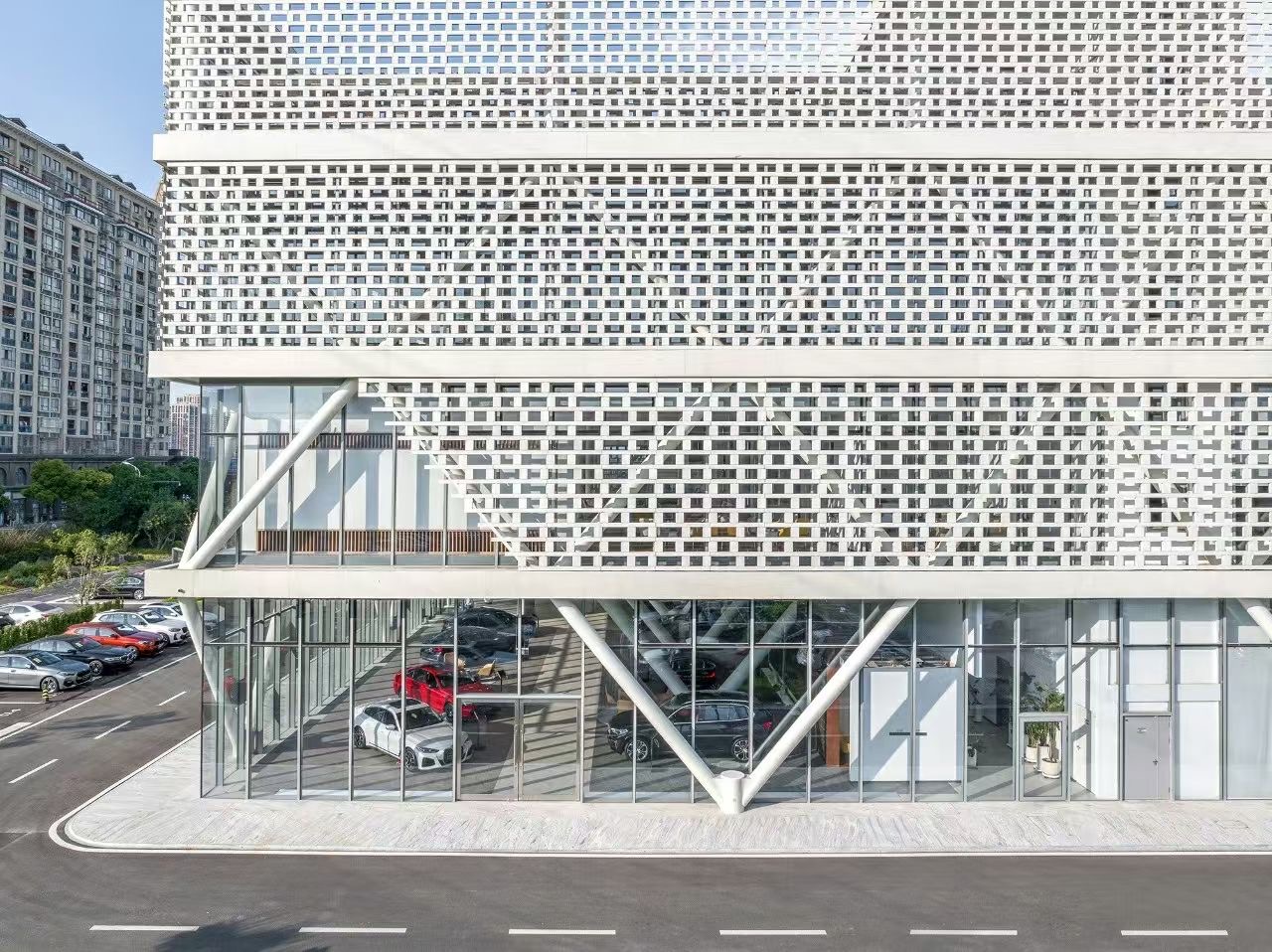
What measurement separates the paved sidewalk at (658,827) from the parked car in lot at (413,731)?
0.82 m

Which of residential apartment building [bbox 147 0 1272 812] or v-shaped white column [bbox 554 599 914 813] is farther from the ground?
residential apartment building [bbox 147 0 1272 812]

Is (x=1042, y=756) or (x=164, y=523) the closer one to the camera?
(x=1042, y=756)

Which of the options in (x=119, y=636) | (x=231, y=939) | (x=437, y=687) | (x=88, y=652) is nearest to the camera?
(x=231, y=939)

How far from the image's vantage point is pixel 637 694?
50.7 ft

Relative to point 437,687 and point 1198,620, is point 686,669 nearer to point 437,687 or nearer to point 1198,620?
point 437,687

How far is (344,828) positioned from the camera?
1473 centimetres

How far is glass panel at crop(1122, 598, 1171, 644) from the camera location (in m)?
16.1

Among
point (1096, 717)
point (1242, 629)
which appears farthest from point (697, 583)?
point (1242, 629)

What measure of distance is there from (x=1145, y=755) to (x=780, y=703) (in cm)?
690

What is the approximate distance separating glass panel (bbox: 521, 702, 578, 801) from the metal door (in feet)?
33.7

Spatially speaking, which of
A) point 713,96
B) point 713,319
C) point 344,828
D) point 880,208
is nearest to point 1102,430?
point 880,208

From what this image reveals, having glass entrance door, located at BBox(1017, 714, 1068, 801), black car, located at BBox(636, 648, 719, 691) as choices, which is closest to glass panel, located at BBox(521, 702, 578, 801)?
black car, located at BBox(636, 648, 719, 691)

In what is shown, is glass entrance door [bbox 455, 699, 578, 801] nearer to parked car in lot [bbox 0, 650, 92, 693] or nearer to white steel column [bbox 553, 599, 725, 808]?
white steel column [bbox 553, 599, 725, 808]

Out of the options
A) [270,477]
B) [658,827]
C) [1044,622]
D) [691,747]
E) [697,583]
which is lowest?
[658,827]
